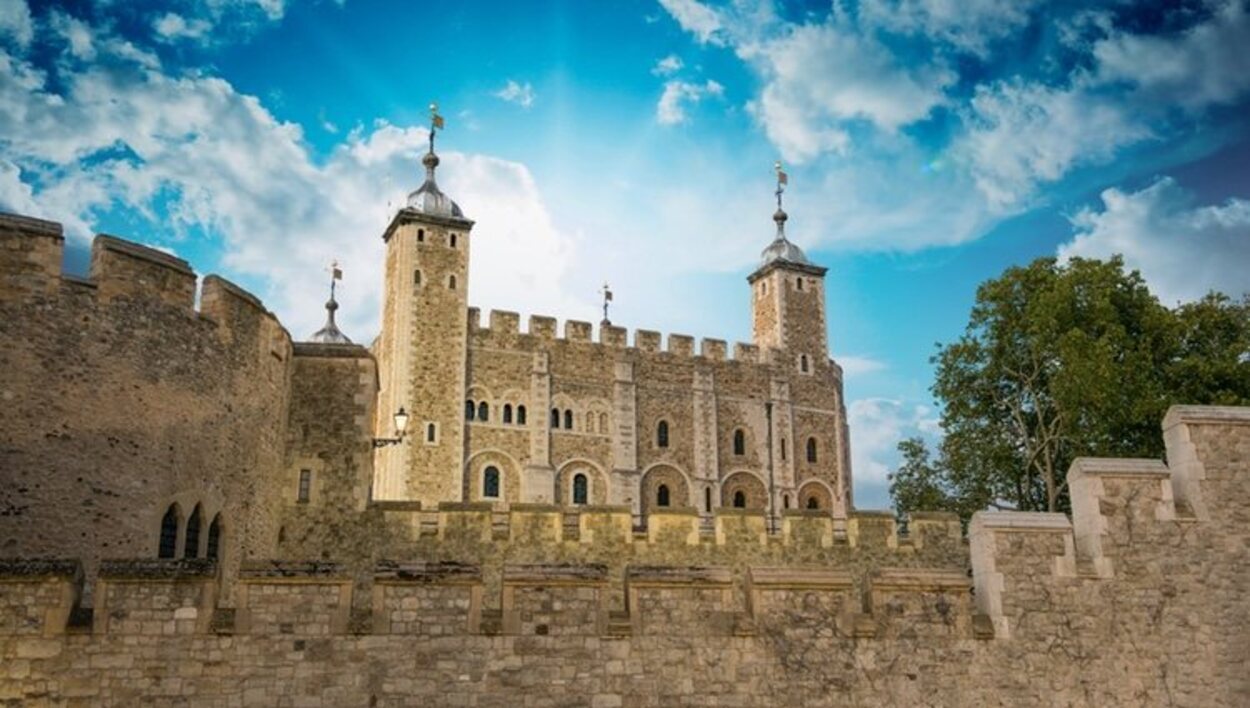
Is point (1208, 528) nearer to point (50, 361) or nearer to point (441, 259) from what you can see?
point (50, 361)

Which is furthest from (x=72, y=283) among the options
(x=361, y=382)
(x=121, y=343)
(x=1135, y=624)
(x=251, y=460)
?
(x=1135, y=624)

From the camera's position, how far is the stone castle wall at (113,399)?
1327 centimetres

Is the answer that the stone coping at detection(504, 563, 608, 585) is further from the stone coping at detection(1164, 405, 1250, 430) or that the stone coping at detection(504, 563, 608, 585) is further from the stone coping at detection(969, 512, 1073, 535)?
the stone coping at detection(1164, 405, 1250, 430)

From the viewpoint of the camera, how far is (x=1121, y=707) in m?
11.8

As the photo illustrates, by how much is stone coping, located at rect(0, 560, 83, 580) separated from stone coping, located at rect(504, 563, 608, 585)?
11.9 ft

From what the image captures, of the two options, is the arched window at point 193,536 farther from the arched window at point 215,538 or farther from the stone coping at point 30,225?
the stone coping at point 30,225

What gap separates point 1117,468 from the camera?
40.9 ft

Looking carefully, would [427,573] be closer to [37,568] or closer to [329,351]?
[37,568]

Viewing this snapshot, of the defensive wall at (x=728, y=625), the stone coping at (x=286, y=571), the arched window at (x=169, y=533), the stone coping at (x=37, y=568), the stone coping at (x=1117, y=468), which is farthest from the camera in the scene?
the arched window at (x=169, y=533)

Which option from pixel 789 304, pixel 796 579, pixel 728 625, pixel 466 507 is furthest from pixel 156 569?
pixel 789 304

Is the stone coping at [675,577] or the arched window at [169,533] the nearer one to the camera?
the stone coping at [675,577]

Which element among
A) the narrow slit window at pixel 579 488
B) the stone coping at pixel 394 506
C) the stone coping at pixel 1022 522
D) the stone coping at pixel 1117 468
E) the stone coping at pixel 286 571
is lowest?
the stone coping at pixel 286 571

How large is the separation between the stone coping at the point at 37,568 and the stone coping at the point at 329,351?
827cm

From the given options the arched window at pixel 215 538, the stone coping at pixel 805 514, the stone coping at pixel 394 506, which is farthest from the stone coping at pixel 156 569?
the stone coping at pixel 805 514
